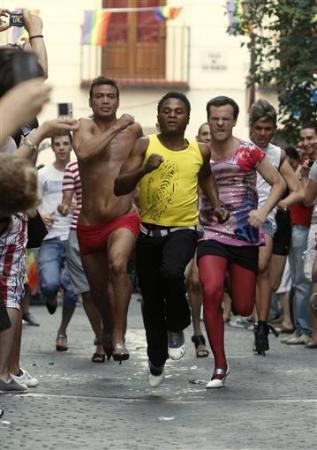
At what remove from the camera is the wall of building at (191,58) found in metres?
31.2

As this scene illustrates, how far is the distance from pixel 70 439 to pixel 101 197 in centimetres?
331

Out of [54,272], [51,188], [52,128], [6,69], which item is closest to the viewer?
[6,69]

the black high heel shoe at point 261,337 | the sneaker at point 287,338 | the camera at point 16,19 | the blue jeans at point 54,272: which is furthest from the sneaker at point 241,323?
the camera at point 16,19

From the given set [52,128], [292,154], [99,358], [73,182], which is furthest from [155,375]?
[292,154]

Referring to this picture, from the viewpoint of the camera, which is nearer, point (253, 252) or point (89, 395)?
point (89, 395)

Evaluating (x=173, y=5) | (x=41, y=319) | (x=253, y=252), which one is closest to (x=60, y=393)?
(x=253, y=252)

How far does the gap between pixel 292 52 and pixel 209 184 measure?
316 inches

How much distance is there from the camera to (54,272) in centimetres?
1393

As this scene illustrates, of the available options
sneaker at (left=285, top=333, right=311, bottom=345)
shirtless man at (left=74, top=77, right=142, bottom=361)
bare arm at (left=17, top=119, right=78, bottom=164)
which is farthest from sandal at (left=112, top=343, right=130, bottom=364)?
sneaker at (left=285, top=333, right=311, bottom=345)

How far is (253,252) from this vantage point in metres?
10.8

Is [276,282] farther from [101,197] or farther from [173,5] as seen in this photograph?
[173,5]

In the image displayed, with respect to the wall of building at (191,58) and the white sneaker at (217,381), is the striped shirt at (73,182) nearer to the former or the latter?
the white sneaker at (217,381)

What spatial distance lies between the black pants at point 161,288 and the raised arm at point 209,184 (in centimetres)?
34

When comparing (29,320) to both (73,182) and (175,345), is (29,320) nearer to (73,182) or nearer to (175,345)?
(73,182)
